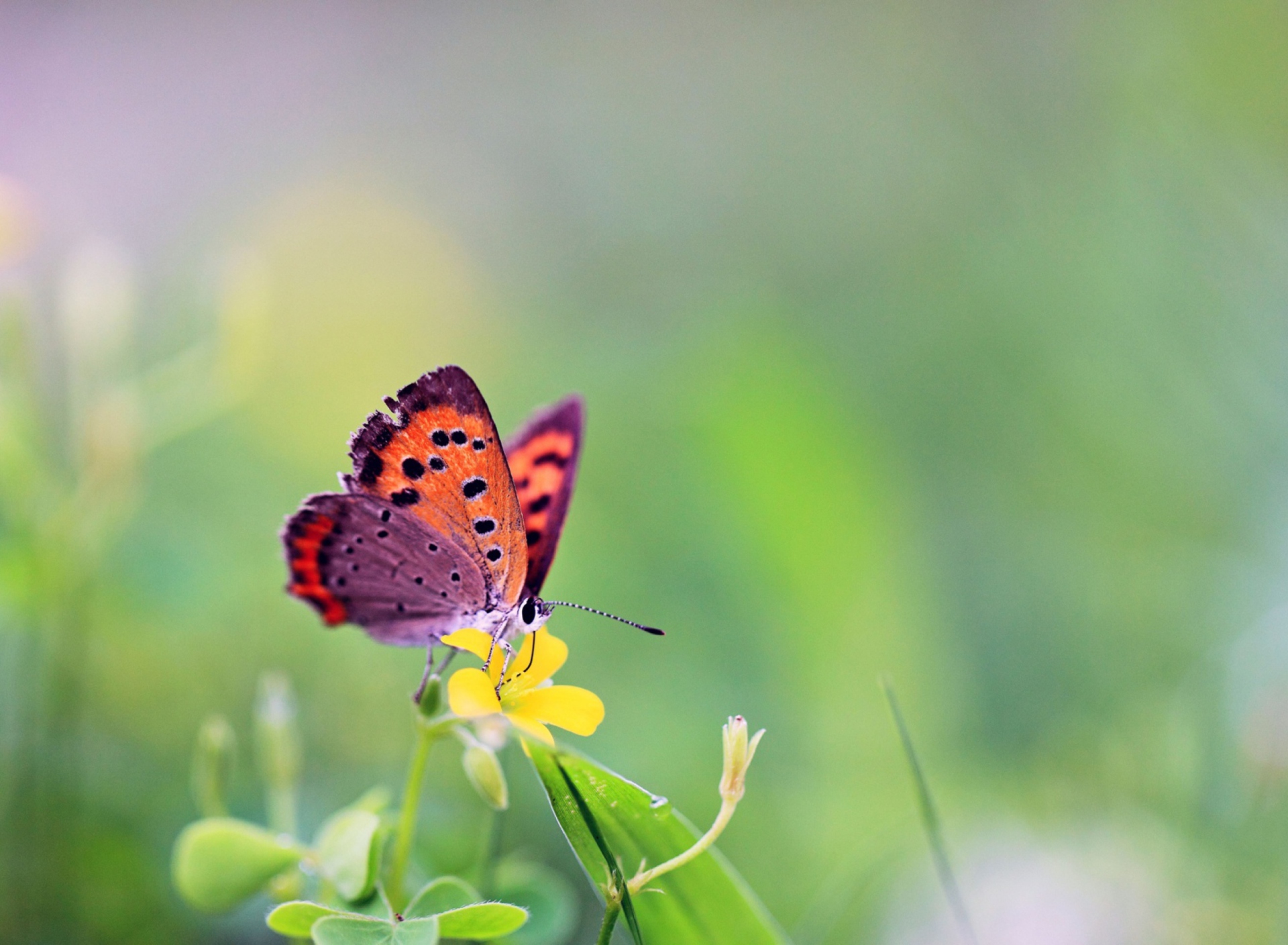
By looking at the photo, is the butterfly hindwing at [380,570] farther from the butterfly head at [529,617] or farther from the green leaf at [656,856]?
the green leaf at [656,856]

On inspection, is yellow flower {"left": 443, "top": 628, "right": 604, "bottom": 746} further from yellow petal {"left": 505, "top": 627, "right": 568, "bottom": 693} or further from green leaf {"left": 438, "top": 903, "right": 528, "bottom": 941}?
green leaf {"left": 438, "top": 903, "right": 528, "bottom": 941}

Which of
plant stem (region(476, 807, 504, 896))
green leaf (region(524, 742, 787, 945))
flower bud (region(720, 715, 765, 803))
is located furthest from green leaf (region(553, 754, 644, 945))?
plant stem (region(476, 807, 504, 896))

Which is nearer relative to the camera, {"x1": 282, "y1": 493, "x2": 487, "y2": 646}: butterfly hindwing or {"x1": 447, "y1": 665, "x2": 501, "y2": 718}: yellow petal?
{"x1": 447, "y1": 665, "x2": 501, "y2": 718}: yellow petal

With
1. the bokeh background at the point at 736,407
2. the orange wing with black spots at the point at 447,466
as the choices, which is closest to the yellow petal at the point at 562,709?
the orange wing with black spots at the point at 447,466

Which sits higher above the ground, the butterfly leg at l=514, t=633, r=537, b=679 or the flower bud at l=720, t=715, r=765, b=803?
the flower bud at l=720, t=715, r=765, b=803

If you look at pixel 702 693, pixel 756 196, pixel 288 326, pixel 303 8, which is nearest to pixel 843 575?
pixel 702 693

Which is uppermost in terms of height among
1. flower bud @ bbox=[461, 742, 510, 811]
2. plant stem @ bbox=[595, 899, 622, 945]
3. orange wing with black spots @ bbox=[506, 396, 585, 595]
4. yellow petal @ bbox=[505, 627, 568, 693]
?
orange wing with black spots @ bbox=[506, 396, 585, 595]
